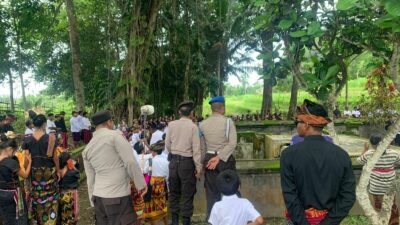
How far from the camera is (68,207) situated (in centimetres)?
529

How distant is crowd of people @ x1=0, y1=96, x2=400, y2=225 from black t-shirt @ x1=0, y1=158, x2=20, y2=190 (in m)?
0.01

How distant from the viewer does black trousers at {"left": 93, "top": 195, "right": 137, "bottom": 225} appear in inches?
159

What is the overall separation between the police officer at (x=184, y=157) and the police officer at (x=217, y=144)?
13 cm

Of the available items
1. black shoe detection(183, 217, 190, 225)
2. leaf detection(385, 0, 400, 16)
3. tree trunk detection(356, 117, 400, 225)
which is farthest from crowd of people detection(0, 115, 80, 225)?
leaf detection(385, 0, 400, 16)

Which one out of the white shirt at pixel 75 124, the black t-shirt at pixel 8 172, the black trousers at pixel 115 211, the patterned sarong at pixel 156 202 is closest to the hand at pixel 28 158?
the black t-shirt at pixel 8 172

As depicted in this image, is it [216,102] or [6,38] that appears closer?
[216,102]

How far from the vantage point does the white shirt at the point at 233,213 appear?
3.30 meters

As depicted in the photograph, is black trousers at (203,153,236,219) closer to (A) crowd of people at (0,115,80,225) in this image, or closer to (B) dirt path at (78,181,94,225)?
(A) crowd of people at (0,115,80,225)

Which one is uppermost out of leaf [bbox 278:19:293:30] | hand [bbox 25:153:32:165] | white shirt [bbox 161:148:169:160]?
leaf [bbox 278:19:293:30]

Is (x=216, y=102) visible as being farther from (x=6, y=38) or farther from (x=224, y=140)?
(x=6, y=38)

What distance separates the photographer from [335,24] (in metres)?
3.90

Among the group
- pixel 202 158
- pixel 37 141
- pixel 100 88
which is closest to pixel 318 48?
pixel 202 158

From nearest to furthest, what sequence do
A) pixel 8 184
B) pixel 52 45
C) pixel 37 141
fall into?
pixel 8 184 → pixel 37 141 → pixel 52 45

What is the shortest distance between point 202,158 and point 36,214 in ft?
7.49
